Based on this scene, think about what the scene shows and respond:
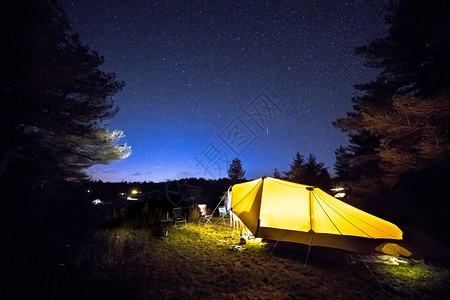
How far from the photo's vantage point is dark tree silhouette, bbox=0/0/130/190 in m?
5.37

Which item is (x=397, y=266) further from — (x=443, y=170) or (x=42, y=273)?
(x=42, y=273)

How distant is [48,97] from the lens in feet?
22.7

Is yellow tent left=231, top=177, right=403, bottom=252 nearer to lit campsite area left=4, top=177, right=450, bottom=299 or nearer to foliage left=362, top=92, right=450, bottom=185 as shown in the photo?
lit campsite area left=4, top=177, right=450, bottom=299

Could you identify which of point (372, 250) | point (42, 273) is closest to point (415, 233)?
point (372, 250)

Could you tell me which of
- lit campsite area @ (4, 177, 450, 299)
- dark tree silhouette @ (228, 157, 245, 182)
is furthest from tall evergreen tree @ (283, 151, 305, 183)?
lit campsite area @ (4, 177, 450, 299)

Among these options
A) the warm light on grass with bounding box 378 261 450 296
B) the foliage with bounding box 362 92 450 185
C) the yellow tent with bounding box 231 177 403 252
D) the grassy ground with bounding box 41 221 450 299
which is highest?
the foliage with bounding box 362 92 450 185

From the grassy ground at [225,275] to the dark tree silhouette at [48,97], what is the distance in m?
4.96

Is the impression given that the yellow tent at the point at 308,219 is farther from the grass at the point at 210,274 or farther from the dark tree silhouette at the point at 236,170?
the dark tree silhouette at the point at 236,170

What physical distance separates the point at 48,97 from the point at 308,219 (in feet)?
29.1

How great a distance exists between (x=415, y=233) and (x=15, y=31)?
1315cm

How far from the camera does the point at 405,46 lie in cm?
805

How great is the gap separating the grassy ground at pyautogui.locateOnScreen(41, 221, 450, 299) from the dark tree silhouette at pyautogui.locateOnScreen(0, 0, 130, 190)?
4.96 metres

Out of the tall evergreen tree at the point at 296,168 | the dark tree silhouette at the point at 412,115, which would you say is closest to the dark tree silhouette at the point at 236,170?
the tall evergreen tree at the point at 296,168

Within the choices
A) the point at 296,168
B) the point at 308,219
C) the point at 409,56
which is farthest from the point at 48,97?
the point at 296,168
